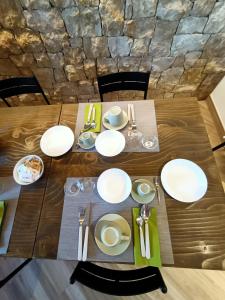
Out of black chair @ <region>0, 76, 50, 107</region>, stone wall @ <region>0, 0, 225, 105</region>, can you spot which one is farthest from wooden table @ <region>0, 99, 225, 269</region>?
stone wall @ <region>0, 0, 225, 105</region>

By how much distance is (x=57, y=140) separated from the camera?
1.04m

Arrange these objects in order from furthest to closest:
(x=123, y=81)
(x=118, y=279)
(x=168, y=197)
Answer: (x=123, y=81)
(x=168, y=197)
(x=118, y=279)

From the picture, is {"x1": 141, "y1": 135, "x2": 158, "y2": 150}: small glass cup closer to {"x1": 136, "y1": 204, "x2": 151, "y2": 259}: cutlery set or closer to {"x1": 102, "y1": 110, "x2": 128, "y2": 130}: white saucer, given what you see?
{"x1": 102, "y1": 110, "x2": 128, "y2": 130}: white saucer

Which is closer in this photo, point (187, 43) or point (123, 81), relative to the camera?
point (123, 81)

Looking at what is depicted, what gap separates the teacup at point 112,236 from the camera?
743 mm

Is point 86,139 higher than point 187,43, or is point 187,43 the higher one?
point 187,43

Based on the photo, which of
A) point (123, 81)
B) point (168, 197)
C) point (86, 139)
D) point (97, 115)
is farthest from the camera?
point (123, 81)

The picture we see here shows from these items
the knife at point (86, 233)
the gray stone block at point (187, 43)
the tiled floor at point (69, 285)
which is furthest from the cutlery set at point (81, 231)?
the gray stone block at point (187, 43)

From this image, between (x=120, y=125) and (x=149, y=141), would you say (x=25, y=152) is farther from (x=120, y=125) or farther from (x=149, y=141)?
(x=149, y=141)

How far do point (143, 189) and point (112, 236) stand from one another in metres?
0.22

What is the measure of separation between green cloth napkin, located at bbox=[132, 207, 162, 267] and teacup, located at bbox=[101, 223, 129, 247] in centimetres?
5

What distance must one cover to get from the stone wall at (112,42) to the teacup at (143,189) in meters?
1.10

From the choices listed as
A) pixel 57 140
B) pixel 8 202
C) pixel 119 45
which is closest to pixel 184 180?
pixel 57 140

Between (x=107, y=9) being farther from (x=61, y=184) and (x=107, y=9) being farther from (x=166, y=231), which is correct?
(x=166, y=231)
